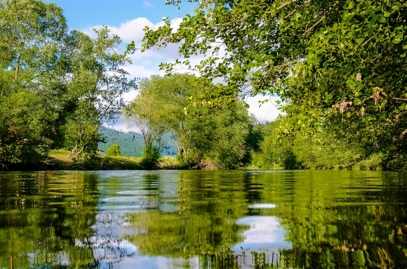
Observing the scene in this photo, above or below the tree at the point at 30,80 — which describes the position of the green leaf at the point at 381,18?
below

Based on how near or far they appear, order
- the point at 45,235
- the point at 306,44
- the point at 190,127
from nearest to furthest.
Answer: the point at 45,235
the point at 306,44
the point at 190,127

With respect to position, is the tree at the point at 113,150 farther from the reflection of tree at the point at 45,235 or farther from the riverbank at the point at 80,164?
the reflection of tree at the point at 45,235

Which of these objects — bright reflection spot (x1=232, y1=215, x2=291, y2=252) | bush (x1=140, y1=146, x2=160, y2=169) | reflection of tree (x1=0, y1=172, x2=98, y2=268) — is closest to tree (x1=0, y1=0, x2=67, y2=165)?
bush (x1=140, y1=146, x2=160, y2=169)

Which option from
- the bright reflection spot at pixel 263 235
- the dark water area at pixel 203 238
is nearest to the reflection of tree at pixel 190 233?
the dark water area at pixel 203 238

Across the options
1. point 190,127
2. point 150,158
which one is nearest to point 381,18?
point 150,158

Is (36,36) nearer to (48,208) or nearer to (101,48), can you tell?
(101,48)

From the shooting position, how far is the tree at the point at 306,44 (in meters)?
7.59

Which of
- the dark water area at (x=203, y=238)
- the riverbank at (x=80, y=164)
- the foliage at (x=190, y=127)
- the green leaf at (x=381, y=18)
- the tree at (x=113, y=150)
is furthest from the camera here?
the tree at (x=113, y=150)

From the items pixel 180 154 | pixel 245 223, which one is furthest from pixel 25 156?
pixel 245 223

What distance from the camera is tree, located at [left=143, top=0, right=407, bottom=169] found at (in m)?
7.59

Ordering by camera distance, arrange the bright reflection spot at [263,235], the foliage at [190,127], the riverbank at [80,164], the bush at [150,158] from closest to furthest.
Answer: the bright reflection spot at [263,235] < the riverbank at [80,164] < the bush at [150,158] < the foliage at [190,127]

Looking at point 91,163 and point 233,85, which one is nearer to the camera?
point 233,85

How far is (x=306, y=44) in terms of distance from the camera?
29.8 ft

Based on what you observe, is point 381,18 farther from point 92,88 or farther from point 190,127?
point 190,127
